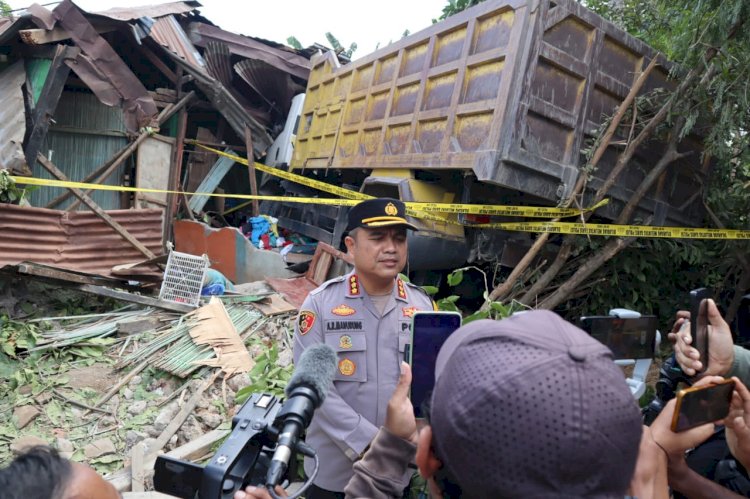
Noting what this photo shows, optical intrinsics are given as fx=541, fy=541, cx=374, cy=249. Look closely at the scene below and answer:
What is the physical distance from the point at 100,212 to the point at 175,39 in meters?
4.22

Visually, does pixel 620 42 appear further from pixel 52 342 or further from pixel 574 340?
pixel 52 342

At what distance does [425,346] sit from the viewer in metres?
1.49

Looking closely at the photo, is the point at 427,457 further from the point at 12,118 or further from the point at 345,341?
the point at 12,118

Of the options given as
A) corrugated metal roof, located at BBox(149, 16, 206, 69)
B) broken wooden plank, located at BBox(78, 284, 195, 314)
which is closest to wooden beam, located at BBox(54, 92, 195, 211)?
corrugated metal roof, located at BBox(149, 16, 206, 69)

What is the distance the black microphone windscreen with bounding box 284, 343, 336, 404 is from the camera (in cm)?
129

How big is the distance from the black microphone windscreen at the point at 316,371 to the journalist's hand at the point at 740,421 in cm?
97

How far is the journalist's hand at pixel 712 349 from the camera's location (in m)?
1.67

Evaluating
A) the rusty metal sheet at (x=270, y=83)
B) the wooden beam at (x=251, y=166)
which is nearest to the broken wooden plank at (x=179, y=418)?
the wooden beam at (x=251, y=166)

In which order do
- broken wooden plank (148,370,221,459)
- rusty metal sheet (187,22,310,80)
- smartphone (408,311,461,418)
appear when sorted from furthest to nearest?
rusty metal sheet (187,22,310,80)
broken wooden plank (148,370,221,459)
smartphone (408,311,461,418)

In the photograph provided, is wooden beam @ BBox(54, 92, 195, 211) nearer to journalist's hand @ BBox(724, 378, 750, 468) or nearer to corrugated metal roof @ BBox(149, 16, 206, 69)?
corrugated metal roof @ BBox(149, 16, 206, 69)

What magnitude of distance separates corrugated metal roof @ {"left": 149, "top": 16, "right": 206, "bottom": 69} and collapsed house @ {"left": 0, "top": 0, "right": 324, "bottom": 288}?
3 centimetres

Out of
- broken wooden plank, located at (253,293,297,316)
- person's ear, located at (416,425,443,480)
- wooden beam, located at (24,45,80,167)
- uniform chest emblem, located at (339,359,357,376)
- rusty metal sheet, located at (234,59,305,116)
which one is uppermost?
rusty metal sheet, located at (234,59,305,116)

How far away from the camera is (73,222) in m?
6.73

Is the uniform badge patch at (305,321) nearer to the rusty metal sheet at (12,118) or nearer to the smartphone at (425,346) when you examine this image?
the smartphone at (425,346)
